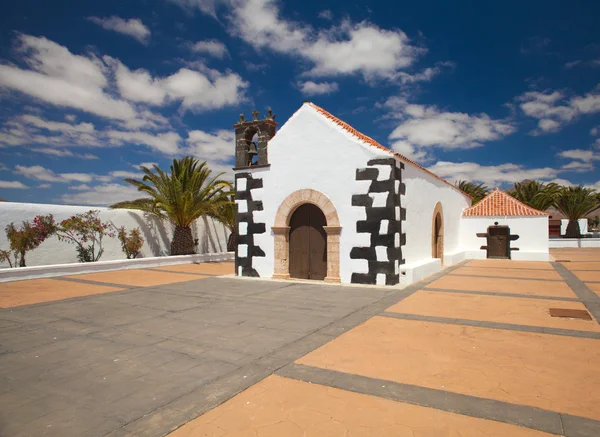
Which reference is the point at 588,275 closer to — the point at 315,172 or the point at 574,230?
the point at 315,172

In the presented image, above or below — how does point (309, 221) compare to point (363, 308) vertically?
above

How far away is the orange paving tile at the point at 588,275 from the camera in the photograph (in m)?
11.1

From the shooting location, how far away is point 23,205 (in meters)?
12.7

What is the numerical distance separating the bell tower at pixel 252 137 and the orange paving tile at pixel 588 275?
33.2ft

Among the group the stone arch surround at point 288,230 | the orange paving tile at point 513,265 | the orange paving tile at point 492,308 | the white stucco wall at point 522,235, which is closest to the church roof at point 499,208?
the white stucco wall at point 522,235

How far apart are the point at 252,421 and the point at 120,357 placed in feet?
7.32

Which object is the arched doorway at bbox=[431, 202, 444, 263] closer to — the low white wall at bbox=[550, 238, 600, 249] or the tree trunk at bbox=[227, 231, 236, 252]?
the tree trunk at bbox=[227, 231, 236, 252]

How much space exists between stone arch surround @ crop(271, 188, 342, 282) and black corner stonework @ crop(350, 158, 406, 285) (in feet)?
1.72

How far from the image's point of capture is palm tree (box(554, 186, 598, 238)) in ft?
93.7

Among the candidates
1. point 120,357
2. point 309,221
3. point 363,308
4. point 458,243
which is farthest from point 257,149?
point 458,243

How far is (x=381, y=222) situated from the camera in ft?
31.3

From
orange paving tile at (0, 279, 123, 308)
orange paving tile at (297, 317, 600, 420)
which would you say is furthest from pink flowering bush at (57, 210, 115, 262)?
orange paving tile at (297, 317, 600, 420)

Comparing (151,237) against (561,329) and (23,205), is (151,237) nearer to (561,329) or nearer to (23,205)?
(23,205)

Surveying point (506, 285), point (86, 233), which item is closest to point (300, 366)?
point (506, 285)
